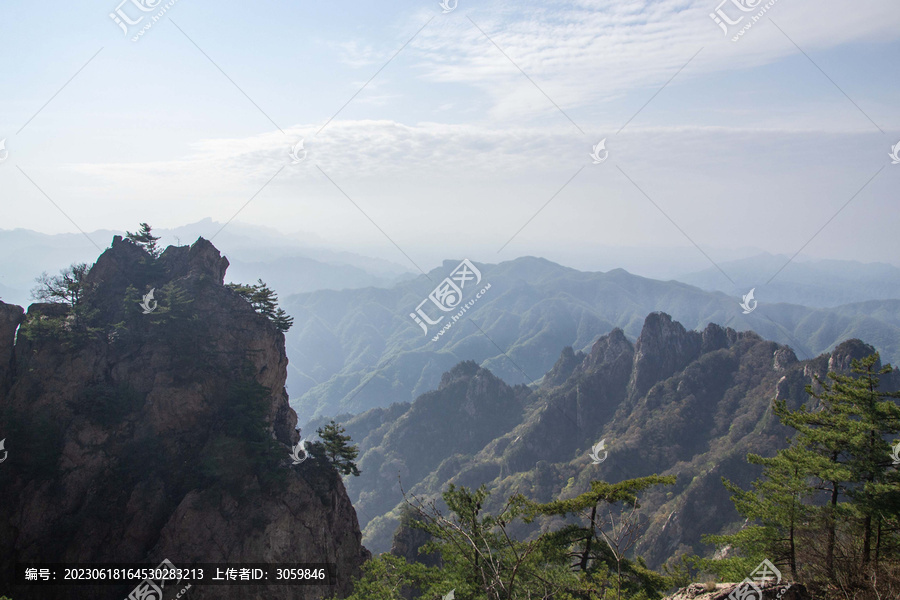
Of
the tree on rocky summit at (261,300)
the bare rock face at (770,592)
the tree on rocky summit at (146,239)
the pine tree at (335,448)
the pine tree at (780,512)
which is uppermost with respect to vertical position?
the tree on rocky summit at (146,239)

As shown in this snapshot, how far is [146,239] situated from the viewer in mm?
33469

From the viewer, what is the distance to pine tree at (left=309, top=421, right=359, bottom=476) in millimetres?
30547

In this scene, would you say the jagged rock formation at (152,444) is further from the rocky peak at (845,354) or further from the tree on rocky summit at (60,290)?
the rocky peak at (845,354)

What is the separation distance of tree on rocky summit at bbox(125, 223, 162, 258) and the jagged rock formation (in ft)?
3.24

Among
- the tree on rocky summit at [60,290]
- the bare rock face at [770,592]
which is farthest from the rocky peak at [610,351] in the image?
the bare rock face at [770,592]

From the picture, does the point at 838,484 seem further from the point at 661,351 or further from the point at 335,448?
the point at 661,351

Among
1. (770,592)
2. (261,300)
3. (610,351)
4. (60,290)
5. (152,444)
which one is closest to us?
(770,592)

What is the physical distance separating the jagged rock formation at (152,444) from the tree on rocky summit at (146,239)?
3.24ft

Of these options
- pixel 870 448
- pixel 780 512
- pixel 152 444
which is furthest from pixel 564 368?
pixel 870 448

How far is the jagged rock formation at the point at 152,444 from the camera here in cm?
2436

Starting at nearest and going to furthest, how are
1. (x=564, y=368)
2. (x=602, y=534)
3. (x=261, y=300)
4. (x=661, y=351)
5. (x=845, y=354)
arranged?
(x=602, y=534), (x=261, y=300), (x=845, y=354), (x=661, y=351), (x=564, y=368)

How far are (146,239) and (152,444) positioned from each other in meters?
14.8

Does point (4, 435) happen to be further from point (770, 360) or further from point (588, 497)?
point (770, 360)

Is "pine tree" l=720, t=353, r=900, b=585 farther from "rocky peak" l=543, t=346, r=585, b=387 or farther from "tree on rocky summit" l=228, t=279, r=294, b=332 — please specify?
"rocky peak" l=543, t=346, r=585, b=387
